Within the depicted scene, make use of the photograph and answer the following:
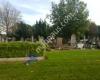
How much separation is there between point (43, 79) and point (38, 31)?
51.8 meters

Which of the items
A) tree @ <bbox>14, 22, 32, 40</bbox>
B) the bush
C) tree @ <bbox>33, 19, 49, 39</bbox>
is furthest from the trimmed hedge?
tree @ <bbox>14, 22, 32, 40</bbox>

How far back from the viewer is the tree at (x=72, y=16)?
62656mm

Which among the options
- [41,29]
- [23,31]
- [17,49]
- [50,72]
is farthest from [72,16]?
[50,72]

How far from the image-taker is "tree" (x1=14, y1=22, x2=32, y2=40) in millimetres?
66938

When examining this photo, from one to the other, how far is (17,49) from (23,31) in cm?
4623

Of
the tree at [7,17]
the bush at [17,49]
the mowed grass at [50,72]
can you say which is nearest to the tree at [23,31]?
the tree at [7,17]

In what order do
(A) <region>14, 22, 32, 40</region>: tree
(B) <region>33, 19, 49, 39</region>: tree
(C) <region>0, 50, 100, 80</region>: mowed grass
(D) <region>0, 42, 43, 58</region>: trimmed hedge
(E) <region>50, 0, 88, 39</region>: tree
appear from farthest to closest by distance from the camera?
1. (A) <region>14, 22, 32, 40</region>: tree
2. (E) <region>50, 0, 88, 39</region>: tree
3. (B) <region>33, 19, 49, 39</region>: tree
4. (D) <region>0, 42, 43, 58</region>: trimmed hedge
5. (C) <region>0, 50, 100, 80</region>: mowed grass

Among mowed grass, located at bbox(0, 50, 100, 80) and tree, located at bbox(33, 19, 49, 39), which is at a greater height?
tree, located at bbox(33, 19, 49, 39)

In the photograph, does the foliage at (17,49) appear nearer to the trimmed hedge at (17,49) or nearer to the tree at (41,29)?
the trimmed hedge at (17,49)

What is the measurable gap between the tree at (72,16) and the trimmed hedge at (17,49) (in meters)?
39.4

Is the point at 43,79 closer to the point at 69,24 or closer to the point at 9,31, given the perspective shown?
the point at 69,24

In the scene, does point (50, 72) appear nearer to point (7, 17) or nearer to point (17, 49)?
point (17, 49)

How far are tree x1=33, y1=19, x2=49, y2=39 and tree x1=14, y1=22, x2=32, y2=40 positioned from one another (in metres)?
2.89

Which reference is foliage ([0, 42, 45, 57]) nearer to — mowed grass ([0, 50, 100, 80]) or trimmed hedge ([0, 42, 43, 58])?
trimmed hedge ([0, 42, 43, 58])
